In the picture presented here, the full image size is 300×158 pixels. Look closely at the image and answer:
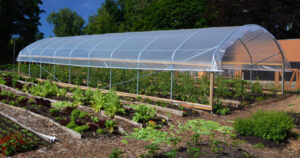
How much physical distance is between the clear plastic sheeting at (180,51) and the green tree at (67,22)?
134ft

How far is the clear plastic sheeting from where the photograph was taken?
869 centimetres

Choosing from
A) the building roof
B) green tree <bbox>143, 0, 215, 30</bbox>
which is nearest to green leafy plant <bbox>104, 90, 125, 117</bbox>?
the building roof

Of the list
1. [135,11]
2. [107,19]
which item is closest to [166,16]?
[135,11]

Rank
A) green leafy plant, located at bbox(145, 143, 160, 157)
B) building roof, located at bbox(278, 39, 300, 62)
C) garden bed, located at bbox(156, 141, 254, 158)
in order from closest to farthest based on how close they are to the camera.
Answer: green leafy plant, located at bbox(145, 143, 160, 157) → garden bed, located at bbox(156, 141, 254, 158) → building roof, located at bbox(278, 39, 300, 62)

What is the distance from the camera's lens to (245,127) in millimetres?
5680

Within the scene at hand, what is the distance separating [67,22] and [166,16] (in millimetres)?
29894

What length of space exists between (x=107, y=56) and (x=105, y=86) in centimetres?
153

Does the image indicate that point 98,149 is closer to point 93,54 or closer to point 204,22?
point 93,54

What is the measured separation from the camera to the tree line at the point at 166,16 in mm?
22766

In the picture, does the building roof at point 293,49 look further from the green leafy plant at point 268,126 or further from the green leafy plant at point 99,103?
the green leafy plant at point 99,103

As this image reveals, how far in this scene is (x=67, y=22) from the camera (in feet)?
179

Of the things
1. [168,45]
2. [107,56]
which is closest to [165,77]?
[168,45]

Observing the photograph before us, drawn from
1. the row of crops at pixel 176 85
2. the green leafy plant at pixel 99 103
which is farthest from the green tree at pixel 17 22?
the green leafy plant at pixel 99 103

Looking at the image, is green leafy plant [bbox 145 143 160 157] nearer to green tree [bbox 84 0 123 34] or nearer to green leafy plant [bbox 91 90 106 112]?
green leafy plant [bbox 91 90 106 112]
